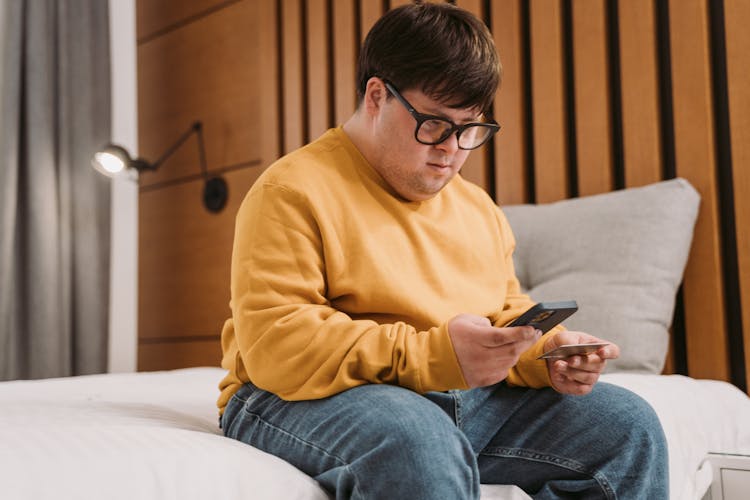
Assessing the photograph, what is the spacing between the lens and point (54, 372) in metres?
3.05

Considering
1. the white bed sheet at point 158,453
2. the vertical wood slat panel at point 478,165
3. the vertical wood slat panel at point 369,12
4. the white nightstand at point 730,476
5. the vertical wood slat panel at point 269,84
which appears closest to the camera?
the white bed sheet at point 158,453

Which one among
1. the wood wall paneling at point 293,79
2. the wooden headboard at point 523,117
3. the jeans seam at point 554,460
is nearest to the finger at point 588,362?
the jeans seam at point 554,460

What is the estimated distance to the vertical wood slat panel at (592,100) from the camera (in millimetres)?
2004

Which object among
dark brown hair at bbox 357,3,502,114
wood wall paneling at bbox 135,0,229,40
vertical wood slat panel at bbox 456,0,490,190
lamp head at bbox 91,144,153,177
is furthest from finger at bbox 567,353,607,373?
wood wall paneling at bbox 135,0,229,40

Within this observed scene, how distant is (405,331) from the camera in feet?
3.12

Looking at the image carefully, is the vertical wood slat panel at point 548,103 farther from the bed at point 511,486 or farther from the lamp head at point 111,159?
the lamp head at point 111,159

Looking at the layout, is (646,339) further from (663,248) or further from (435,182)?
(435,182)

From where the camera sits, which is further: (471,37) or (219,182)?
A: (219,182)

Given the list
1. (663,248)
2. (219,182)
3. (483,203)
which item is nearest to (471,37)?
(483,203)

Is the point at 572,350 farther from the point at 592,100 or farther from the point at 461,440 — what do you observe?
the point at 592,100

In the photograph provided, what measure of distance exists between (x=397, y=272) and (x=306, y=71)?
184 cm

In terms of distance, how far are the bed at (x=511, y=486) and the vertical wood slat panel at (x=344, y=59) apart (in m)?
0.85

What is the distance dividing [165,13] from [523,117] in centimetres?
180

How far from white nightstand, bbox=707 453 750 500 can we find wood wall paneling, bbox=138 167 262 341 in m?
1.90
